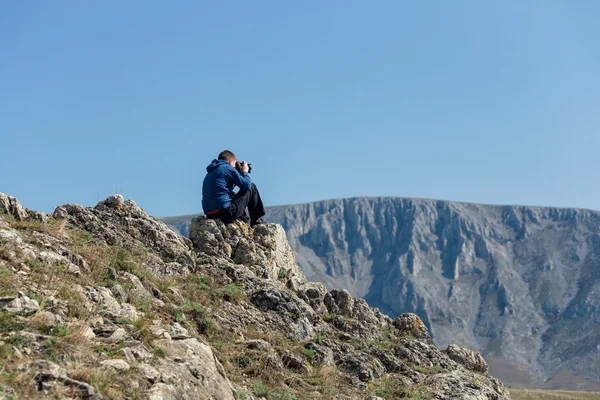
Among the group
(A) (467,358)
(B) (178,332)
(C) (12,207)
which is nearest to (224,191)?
(C) (12,207)

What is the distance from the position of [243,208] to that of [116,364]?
410 inches

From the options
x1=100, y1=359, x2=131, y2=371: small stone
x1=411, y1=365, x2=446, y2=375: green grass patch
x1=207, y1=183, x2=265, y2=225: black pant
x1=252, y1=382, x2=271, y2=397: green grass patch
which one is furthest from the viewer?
x1=207, y1=183, x2=265, y2=225: black pant

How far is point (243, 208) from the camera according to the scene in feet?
64.5

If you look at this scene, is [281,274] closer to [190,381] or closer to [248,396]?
[248,396]

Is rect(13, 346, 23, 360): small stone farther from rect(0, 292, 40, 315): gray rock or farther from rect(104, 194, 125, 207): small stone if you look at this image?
rect(104, 194, 125, 207): small stone

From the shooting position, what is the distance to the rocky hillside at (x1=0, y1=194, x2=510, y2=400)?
9555 millimetres

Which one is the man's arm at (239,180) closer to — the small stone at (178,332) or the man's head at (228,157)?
the man's head at (228,157)

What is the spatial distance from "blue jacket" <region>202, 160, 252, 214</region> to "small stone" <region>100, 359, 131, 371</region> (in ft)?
31.8

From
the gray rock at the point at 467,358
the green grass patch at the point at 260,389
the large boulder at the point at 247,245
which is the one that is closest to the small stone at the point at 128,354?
the green grass patch at the point at 260,389

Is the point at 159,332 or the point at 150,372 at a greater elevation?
the point at 159,332

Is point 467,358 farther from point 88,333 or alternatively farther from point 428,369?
point 88,333

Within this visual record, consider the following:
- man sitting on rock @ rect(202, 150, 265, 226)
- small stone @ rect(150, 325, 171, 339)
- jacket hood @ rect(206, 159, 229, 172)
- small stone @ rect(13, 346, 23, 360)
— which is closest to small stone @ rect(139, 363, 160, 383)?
small stone @ rect(150, 325, 171, 339)

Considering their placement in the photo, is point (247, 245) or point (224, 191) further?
point (224, 191)

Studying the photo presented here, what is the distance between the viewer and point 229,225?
1927 cm
